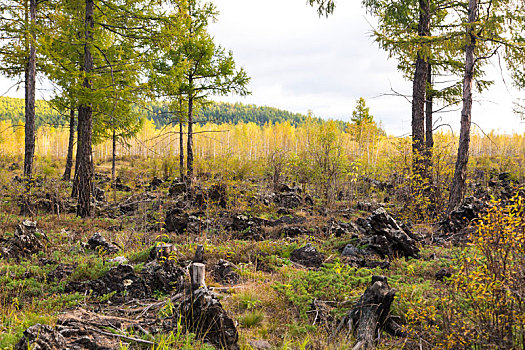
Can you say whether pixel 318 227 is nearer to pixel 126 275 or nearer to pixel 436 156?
pixel 436 156

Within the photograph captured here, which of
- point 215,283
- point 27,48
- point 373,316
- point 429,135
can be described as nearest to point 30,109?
point 27,48

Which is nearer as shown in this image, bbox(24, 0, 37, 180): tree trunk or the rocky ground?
the rocky ground

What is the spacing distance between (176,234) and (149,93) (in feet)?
15.2

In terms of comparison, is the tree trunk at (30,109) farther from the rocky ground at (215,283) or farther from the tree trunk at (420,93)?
the tree trunk at (420,93)

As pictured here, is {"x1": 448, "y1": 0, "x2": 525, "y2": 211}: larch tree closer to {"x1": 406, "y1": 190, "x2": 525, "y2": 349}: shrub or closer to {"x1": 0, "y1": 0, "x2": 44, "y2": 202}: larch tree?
{"x1": 406, "y1": 190, "x2": 525, "y2": 349}: shrub

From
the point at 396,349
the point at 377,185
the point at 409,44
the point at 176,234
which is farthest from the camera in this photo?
the point at 377,185

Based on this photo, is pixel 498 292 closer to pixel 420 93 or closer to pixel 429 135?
pixel 420 93

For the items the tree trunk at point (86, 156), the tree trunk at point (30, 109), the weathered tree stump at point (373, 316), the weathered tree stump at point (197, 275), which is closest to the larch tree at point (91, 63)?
the tree trunk at point (86, 156)

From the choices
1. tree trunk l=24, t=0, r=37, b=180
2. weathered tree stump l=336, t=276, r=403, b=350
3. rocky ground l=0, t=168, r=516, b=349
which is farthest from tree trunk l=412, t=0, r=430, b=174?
tree trunk l=24, t=0, r=37, b=180

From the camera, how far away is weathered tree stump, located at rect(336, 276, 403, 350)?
3295 millimetres

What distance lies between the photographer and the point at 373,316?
3.35 metres

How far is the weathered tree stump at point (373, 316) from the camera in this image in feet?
10.8

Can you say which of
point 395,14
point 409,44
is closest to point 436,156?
point 409,44

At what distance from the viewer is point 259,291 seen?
176 inches
